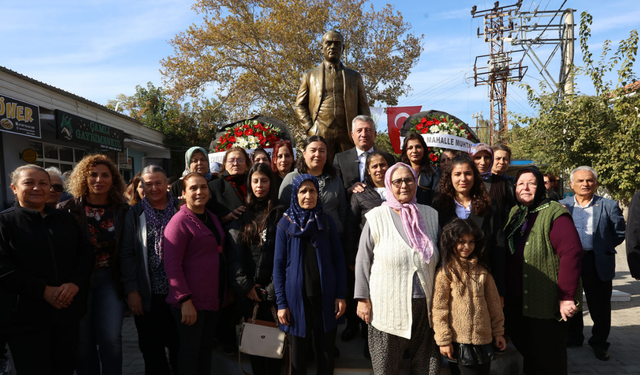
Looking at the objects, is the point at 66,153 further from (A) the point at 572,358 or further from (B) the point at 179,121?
(A) the point at 572,358

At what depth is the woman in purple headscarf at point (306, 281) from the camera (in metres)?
3.09

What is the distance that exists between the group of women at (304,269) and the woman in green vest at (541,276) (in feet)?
0.03

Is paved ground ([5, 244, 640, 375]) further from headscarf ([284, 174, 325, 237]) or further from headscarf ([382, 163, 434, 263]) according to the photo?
headscarf ([284, 174, 325, 237])

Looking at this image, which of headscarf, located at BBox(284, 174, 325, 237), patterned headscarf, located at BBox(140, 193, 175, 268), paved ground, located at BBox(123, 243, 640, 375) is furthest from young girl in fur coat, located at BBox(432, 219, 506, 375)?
patterned headscarf, located at BBox(140, 193, 175, 268)

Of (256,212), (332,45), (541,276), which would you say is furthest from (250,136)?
(541,276)

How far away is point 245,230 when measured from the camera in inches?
137

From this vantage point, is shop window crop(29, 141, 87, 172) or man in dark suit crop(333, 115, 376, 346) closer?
man in dark suit crop(333, 115, 376, 346)

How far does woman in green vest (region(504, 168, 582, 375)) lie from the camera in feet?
9.88

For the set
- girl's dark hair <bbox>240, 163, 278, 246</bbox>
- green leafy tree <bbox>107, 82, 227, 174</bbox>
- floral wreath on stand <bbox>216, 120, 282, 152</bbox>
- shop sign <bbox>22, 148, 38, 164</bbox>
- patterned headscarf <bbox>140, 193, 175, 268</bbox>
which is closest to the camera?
patterned headscarf <bbox>140, 193, 175, 268</bbox>

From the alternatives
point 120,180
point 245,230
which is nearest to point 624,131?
point 245,230

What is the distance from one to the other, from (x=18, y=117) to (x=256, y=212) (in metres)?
10.3

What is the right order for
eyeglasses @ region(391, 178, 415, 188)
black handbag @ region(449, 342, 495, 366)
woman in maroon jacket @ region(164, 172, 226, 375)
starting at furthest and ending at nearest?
A: woman in maroon jacket @ region(164, 172, 226, 375) → eyeglasses @ region(391, 178, 415, 188) → black handbag @ region(449, 342, 495, 366)

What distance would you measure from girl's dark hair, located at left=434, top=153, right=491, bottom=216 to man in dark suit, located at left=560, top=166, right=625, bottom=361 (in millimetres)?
2112

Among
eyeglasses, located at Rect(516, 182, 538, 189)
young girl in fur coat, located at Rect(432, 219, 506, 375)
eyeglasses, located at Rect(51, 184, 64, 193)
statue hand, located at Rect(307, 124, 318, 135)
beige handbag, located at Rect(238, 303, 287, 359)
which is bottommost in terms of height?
beige handbag, located at Rect(238, 303, 287, 359)
